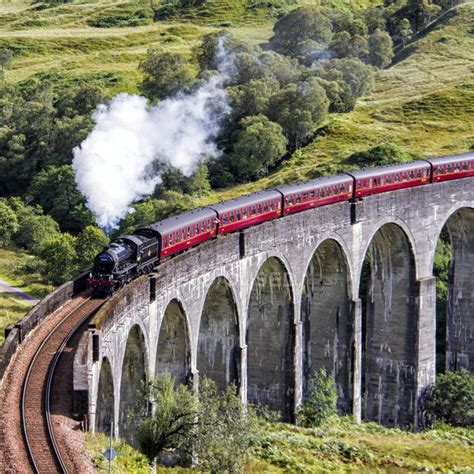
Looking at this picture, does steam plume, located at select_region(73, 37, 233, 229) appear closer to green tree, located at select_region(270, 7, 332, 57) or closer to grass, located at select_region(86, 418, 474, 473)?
green tree, located at select_region(270, 7, 332, 57)

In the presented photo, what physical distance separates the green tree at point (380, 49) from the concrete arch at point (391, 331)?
62.8 meters

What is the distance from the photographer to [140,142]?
232 ft

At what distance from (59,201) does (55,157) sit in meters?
8.71

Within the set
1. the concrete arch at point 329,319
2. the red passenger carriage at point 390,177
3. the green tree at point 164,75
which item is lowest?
the concrete arch at point 329,319

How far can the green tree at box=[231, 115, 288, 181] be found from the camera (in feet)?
261

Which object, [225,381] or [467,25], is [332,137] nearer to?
[467,25]

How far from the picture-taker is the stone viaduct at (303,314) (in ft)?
109

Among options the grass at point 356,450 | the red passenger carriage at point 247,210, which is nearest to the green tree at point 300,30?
the red passenger carriage at point 247,210

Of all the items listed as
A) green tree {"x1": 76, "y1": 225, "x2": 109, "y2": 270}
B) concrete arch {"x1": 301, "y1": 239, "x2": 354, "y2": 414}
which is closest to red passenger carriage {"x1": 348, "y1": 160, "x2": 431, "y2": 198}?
concrete arch {"x1": 301, "y1": 239, "x2": 354, "y2": 414}

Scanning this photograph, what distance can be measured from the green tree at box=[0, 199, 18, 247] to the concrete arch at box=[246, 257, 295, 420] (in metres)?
30.8

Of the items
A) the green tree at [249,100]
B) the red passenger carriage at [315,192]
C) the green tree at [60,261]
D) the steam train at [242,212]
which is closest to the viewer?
the steam train at [242,212]

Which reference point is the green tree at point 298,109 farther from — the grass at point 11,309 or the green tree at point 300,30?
the grass at point 11,309

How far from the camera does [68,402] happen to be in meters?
26.7

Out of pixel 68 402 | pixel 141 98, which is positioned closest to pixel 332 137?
pixel 141 98
